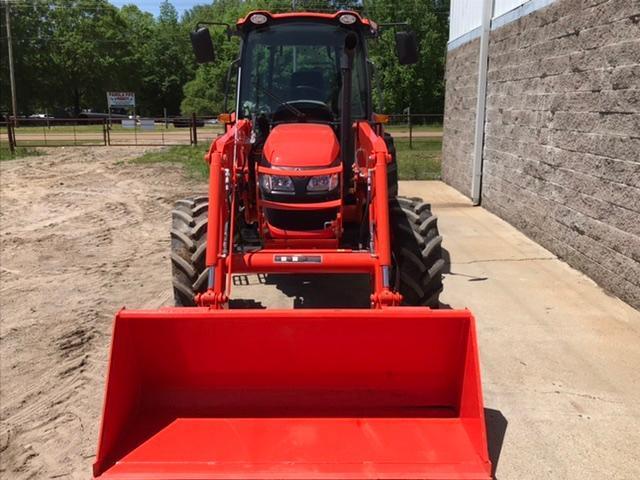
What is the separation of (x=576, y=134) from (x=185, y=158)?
13.3m

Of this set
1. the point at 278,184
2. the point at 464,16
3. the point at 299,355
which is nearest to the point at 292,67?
the point at 278,184

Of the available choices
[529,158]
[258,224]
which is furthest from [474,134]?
[258,224]

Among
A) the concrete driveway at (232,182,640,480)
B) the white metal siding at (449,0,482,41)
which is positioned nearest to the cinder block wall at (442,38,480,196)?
the white metal siding at (449,0,482,41)

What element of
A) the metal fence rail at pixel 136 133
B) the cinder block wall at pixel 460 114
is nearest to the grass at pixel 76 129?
the metal fence rail at pixel 136 133

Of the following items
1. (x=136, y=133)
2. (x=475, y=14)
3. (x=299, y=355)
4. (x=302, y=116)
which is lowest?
(x=299, y=355)

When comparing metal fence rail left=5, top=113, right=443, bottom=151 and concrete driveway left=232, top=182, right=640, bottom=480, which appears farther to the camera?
metal fence rail left=5, top=113, right=443, bottom=151

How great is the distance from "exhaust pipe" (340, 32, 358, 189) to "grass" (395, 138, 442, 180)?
10.0m

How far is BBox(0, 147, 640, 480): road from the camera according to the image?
11.8 ft

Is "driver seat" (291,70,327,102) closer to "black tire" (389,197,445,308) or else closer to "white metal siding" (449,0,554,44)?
"black tire" (389,197,445,308)

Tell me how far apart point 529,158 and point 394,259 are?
4377 millimetres

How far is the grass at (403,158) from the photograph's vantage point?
15.1 meters

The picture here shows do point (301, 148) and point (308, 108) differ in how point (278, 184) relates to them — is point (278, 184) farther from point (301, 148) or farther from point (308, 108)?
point (308, 108)

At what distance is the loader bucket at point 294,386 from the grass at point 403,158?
1120 centimetres

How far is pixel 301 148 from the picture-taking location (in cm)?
445
